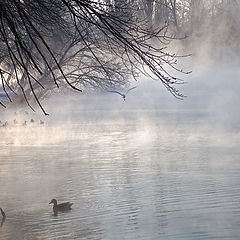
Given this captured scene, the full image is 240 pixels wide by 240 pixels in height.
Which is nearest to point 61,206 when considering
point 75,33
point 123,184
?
point 123,184

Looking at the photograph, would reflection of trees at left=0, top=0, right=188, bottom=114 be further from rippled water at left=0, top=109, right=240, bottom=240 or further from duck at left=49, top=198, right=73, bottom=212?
duck at left=49, top=198, right=73, bottom=212

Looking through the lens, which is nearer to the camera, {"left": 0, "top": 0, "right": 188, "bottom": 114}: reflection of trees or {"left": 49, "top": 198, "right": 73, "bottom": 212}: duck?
{"left": 0, "top": 0, "right": 188, "bottom": 114}: reflection of trees

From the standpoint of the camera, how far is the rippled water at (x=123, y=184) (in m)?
10.5

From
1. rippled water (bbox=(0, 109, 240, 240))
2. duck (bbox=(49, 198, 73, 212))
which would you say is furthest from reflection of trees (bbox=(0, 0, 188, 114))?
duck (bbox=(49, 198, 73, 212))

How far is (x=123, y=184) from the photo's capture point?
13.5 m

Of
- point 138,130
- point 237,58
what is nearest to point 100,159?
point 138,130

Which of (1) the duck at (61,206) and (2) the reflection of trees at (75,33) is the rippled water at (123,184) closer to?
(1) the duck at (61,206)

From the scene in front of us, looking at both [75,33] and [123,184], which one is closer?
[123,184]

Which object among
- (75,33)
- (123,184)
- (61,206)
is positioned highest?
(75,33)

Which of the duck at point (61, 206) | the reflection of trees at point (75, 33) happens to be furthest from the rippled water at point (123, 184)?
the reflection of trees at point (75, 33)

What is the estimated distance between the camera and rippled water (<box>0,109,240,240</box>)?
10516mm

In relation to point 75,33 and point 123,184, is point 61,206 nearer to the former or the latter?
point 123,184

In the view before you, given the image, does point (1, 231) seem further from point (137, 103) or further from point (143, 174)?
point (137, 103)

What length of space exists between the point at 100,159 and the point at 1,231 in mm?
6388
